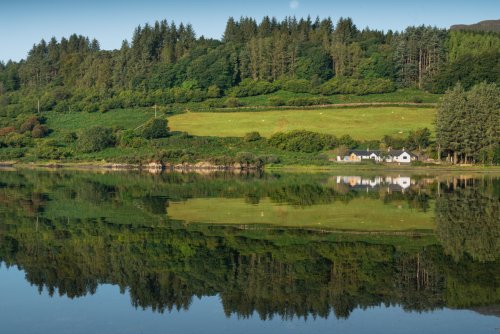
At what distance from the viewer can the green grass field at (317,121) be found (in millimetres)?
108250

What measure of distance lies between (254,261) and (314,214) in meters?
12.9

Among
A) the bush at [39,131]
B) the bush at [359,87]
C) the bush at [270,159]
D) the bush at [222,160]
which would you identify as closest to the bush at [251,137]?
the bush at [270,159]

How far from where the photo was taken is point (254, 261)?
810 inches

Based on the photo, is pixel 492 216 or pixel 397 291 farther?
pixel 492 216

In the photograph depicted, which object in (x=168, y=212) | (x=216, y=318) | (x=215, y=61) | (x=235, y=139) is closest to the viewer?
(x=216, y=318)

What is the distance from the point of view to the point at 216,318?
1492 cm

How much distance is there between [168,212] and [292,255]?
1402 cm

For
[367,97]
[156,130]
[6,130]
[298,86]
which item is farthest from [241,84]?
[6,130]

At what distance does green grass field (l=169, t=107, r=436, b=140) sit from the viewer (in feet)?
355

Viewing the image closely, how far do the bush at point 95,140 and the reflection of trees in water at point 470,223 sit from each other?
2759 inches

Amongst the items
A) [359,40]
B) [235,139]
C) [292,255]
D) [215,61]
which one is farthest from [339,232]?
[359,40]

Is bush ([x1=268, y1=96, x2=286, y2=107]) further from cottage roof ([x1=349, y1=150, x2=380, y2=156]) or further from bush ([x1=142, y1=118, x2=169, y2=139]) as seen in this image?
cottage roof ([x1=349, y1=150, x2=380, y2=156])

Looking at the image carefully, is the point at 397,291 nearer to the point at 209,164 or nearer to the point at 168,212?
the point at 168,212

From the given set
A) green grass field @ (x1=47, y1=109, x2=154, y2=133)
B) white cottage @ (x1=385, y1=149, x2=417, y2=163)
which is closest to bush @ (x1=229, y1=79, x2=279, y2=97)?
green grass field @ (x1=47, y1=109, x2=154, y2=133)
